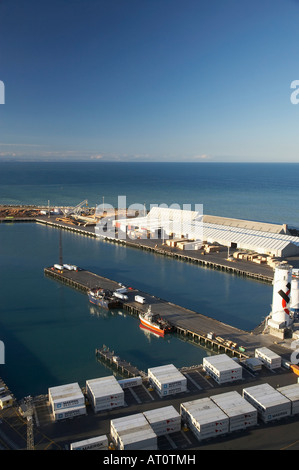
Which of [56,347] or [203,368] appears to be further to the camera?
[56,347]

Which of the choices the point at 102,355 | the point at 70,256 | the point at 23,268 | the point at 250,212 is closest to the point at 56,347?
the point at 102,355

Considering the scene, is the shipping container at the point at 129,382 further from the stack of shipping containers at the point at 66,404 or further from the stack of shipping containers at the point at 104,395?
the stack of shipping containers at the point at 66,404

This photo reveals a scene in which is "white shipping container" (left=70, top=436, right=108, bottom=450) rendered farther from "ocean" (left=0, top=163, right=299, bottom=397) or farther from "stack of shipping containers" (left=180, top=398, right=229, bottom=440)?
"ocean" (left=0, top=163, right=299, bottom=397)

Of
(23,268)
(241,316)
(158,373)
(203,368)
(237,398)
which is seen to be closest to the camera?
(237,398)

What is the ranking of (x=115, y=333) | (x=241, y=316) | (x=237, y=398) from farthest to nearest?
(x=241, y=316) < (x=115, y=333) < (x=237, y=398)

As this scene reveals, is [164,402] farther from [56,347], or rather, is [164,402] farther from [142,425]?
[56,347]
